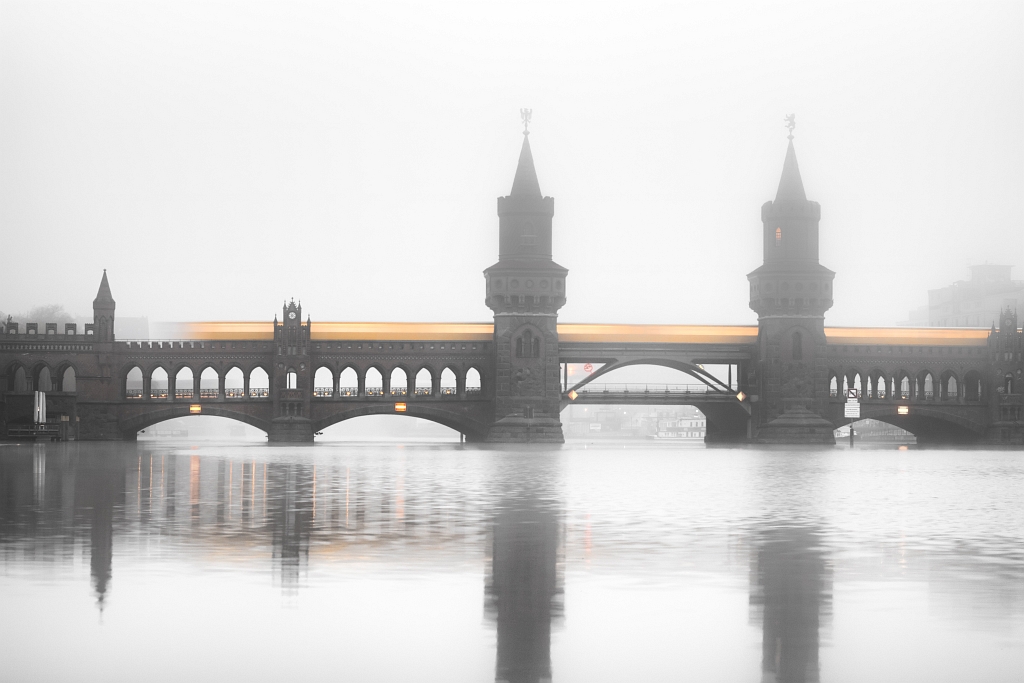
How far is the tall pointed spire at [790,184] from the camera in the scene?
312 feet

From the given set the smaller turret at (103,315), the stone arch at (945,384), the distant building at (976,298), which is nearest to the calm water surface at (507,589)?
the smaller turret at (103,315)

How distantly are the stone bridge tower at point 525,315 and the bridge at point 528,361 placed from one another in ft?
0.34

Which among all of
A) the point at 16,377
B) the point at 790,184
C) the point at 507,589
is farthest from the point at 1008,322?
the point at 507,589

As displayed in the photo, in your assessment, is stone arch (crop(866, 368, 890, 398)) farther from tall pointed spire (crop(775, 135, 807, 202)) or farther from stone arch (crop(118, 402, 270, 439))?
stone arch (crop(118, 402, 270, 439))

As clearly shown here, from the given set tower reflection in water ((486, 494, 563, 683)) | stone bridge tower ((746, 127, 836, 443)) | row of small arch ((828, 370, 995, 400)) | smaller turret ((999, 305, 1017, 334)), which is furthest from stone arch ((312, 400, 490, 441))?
tower reflection in water ((486, 494, 563, 683))

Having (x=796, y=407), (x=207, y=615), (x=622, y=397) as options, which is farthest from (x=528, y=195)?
(x=207, y=615)

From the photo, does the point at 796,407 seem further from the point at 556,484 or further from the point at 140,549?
the point at 140,549

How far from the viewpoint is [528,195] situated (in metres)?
91.4

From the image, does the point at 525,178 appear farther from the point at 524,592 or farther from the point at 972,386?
the point at 524,592

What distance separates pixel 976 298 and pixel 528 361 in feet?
312

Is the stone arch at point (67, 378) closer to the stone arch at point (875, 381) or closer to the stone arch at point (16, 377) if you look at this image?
the stone arch at point (16, 377)

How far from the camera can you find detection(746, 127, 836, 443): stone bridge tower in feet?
298

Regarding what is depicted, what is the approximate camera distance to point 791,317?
306 feet

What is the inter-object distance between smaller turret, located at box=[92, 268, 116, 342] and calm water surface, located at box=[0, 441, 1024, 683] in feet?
219
